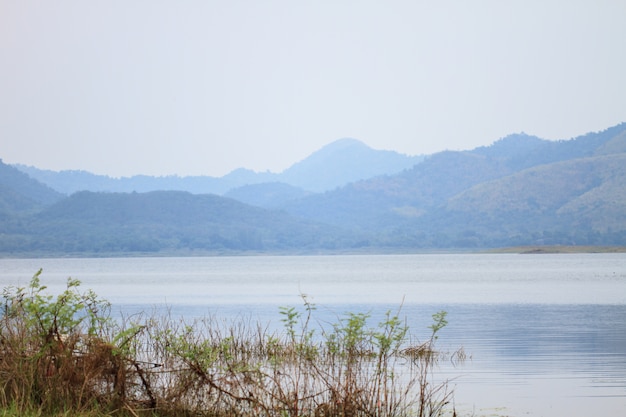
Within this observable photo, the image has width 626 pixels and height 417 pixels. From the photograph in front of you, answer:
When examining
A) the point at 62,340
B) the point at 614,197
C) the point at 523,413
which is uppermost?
the point at 614,197

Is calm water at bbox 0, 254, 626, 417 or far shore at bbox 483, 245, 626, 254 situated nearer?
calm water at bbox 0, 254, 626, 417

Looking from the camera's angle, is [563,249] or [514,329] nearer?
[514,329]

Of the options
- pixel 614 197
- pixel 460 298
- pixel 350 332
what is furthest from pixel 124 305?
pixel 614 197

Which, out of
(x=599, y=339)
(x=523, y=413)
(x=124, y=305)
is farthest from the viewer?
(x=124, y=305)

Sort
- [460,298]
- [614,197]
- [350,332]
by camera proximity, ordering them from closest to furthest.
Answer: [350,332] → [460,298] → [614,197]

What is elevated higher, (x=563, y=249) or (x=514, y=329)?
(x=563, y=249)

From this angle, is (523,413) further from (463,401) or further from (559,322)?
(559,322)

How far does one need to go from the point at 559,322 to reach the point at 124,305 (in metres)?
22.4

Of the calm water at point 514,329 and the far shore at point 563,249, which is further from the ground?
the far shore at point 563,249

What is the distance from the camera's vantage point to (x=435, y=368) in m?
20.6

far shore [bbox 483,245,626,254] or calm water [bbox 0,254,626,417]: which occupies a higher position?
far shore [bbox 483,245,626,254]

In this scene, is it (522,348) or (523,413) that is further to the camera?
(522,348)

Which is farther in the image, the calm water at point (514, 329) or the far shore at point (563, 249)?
the far shore at point (563, 249)

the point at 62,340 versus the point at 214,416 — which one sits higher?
the point at 62,340
